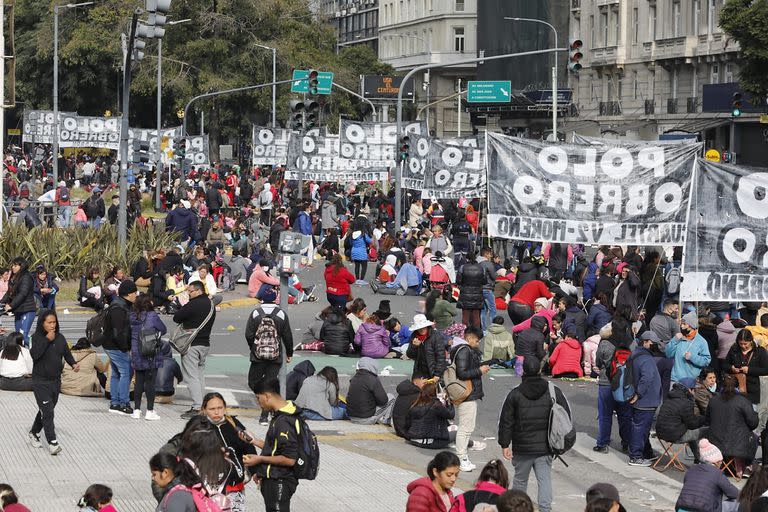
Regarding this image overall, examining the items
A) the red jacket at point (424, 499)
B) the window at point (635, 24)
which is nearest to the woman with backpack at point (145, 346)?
the red jacket at point (424, 499)

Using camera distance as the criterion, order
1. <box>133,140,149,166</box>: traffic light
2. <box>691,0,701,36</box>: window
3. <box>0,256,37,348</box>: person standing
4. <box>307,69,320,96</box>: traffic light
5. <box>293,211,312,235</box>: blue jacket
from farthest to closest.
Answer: <box>691,0,701,36</box>: window → <box>307,69,320,96</box>: traffic light → <box>293,211,312,235</box>: blue jacket → <box>133,140,149,166</box>: traffic light → <box>0,256,37,348</box>: person standing

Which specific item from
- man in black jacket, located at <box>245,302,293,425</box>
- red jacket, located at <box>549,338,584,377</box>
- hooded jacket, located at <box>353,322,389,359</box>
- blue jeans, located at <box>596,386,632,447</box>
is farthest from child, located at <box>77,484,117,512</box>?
hooded jacket, located at <box>353,322,389,359</box>

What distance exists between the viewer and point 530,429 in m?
11.8

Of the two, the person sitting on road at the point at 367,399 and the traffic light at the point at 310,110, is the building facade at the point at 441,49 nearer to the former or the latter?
the traffic light at the point at 310,110

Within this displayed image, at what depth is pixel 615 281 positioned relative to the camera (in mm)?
23859

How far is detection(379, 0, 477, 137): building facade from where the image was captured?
355 ft

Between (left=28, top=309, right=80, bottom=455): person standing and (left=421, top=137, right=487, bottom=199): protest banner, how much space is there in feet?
65.5

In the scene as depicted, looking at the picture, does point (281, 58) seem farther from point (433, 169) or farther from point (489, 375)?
point (489, 375)

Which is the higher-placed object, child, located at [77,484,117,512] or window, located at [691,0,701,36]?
window, located at [691,0,701,36]

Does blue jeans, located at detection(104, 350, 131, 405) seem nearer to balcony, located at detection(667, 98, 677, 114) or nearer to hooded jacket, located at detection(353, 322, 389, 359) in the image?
hooded jacket, located at detection(353, 322, 389, 359)

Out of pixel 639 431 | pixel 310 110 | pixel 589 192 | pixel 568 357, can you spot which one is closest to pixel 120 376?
pixel 589 192

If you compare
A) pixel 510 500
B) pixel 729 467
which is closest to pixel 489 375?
pixel 729 467

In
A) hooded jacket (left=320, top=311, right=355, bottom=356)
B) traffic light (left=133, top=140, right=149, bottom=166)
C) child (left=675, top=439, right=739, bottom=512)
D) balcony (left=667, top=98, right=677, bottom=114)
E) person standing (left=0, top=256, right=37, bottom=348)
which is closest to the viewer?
child (left=675, top=439, right=739, bottom=512)

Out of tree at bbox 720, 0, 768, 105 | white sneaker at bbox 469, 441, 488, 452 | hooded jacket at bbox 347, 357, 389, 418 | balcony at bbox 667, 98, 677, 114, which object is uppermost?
tree at bbox 720, 0, 768, 105
